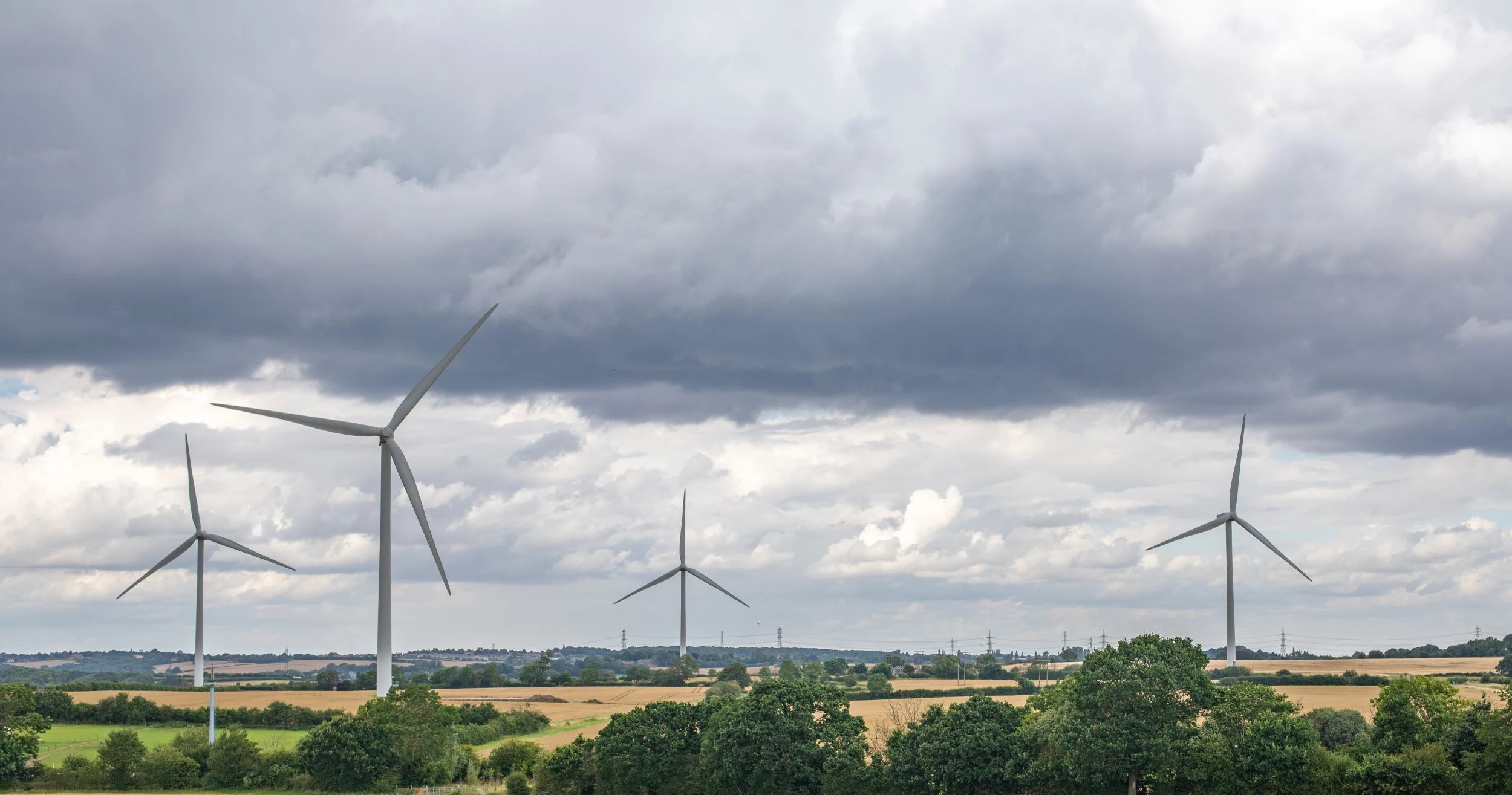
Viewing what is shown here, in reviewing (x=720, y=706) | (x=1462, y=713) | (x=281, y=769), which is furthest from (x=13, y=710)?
(x=1462, y=713)

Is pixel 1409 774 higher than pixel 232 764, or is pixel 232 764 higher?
pixel 1409 774

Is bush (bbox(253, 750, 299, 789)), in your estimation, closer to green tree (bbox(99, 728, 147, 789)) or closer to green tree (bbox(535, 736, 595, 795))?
green tree (bbox(99, 728, 147, 789))

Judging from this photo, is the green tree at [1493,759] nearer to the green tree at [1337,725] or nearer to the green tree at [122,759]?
the green tree at [1337,725]

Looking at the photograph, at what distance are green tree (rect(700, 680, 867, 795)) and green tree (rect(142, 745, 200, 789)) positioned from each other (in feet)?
222

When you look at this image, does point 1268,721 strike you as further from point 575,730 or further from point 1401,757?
point 575,730

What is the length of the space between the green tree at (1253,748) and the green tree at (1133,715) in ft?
5.13

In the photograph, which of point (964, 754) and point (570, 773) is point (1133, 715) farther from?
point (570, 773)

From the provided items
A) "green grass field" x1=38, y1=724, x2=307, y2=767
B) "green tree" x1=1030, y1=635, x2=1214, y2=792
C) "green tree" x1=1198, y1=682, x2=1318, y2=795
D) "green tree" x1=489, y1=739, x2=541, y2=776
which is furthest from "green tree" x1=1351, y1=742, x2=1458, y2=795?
"green grass field" x1=38, y1=724, x2=307, y2=767

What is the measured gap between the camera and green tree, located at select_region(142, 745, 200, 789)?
142 m

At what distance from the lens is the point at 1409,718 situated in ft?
307

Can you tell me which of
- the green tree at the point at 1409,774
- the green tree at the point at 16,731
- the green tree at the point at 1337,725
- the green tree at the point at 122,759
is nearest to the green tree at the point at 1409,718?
the green tree at the point at 1409,774

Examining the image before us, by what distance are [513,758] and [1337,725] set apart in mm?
85983

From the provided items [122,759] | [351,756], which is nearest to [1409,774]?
[351,756]

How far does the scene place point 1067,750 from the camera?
9650 centimetres
